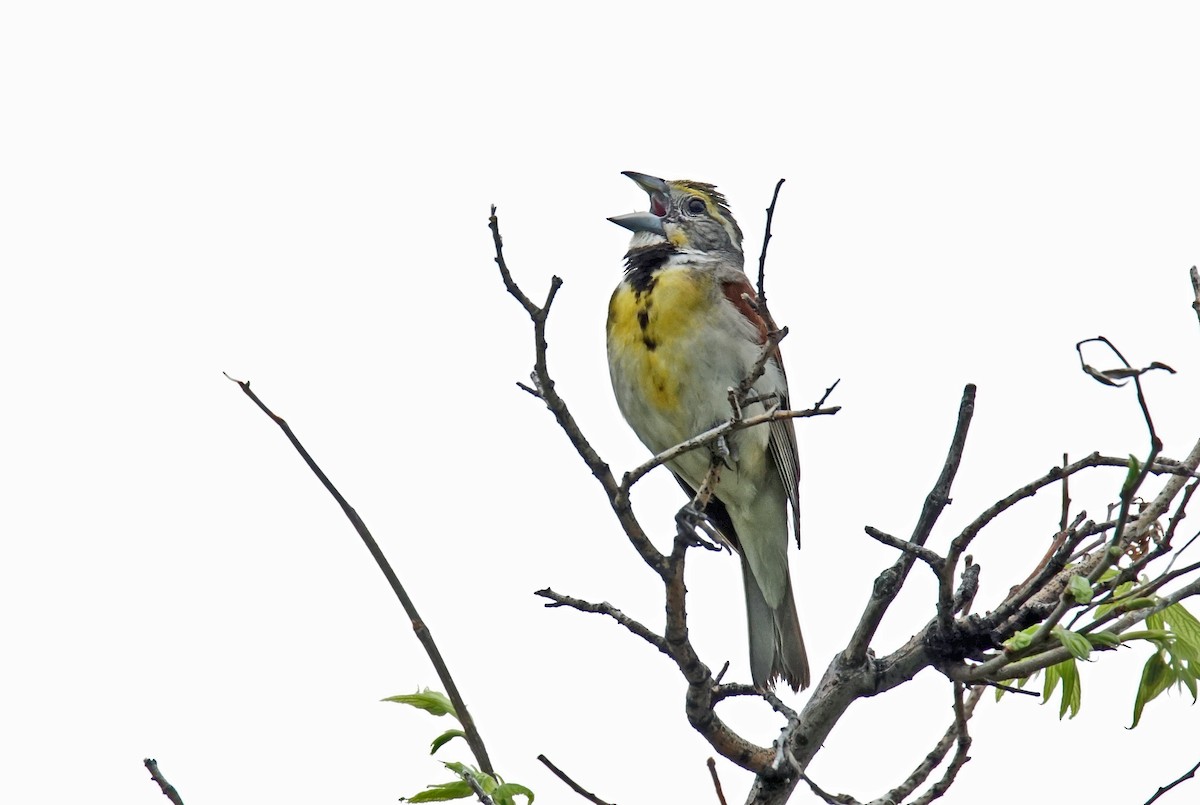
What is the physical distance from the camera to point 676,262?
7383 millimetres

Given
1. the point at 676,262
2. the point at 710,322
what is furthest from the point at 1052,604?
the point at 676,262

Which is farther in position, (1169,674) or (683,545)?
(683,545)

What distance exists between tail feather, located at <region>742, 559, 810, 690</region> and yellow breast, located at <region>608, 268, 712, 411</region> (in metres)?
1.21

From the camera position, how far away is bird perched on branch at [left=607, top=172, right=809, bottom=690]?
6.88 metres

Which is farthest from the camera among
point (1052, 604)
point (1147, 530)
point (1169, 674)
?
point (1052, 604)

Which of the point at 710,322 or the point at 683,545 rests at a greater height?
the point at 710,322

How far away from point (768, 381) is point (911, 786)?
324 cm

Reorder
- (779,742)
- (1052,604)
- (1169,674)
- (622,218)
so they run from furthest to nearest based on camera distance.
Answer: (622,218) → (779,742) → (1052,604) → (1169,674)

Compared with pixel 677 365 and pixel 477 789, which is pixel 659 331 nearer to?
pixel 677 365

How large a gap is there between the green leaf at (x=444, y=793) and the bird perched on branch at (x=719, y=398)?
352 cm

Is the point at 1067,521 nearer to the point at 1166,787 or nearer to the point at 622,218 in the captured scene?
the point at 1166,787

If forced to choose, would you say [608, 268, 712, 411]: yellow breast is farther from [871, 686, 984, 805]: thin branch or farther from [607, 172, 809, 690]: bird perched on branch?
[871, 686, 984, 805]: thin branch

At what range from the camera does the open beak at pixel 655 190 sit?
838 cm

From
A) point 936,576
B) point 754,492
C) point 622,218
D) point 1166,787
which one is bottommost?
point 1166,787
